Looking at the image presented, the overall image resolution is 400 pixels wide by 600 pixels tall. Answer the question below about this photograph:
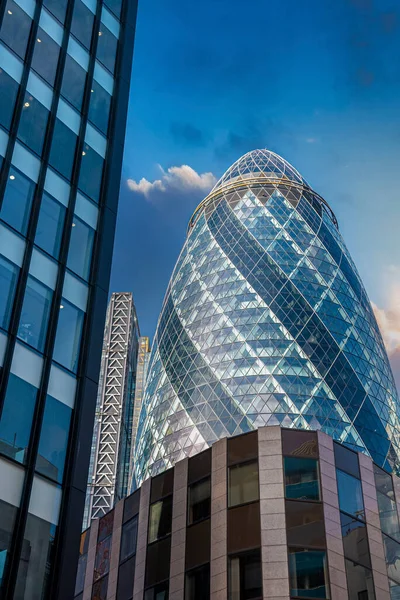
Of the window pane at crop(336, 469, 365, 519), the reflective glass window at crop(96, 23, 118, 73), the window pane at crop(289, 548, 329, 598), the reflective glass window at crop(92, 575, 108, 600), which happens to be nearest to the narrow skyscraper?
the reflective glass window at crop(92, 575, 108, 600)

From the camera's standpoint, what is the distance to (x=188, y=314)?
58562 mm

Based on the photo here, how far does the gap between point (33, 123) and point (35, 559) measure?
33.9 feet

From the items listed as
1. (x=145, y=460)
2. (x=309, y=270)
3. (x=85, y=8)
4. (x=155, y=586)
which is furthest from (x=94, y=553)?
(x=309, y=270)

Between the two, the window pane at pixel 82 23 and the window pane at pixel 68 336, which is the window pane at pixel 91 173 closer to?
the window pane at pixel 82 23

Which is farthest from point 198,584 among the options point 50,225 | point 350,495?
point 50,225

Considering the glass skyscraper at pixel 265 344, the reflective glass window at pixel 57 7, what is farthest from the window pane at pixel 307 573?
the glass skyscraper at pixel 265 344

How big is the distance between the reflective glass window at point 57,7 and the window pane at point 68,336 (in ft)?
28.6

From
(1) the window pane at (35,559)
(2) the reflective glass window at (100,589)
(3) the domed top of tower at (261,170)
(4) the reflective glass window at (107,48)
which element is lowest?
(1) the window pane at (35,559)

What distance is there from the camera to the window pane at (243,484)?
87.2ft

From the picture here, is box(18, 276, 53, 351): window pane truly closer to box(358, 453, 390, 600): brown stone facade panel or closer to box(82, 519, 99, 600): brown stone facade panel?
box(358, 453, 390, 600): brown stone facade panel

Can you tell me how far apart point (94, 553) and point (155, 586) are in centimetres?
765

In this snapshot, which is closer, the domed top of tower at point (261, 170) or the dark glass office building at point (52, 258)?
the dark glass office building at point (52, 258)

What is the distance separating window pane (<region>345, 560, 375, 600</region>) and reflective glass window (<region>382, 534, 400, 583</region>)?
1.49 m

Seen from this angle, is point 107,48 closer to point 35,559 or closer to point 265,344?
point 35,559
